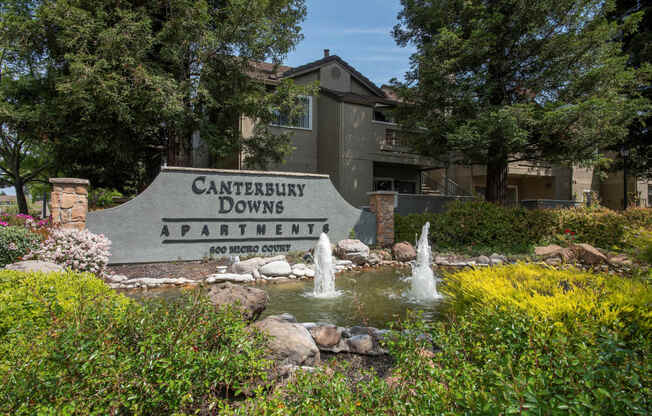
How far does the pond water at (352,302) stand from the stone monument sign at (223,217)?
2620 mm

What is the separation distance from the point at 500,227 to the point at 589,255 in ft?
11.7

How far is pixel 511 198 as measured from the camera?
89.5 ft

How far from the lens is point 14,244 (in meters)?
7.57

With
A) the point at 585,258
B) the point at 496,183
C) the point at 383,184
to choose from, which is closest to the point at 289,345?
the point at 585,258

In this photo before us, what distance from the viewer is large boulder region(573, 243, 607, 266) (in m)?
9.51

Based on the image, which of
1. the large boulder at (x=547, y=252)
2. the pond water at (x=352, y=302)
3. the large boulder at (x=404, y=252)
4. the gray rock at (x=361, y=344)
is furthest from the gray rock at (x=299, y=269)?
the large boulder at (x=547, y=252)

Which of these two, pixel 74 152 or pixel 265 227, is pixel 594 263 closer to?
pixel 265 227

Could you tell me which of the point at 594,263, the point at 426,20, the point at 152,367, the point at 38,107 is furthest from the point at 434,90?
the point at 38,107

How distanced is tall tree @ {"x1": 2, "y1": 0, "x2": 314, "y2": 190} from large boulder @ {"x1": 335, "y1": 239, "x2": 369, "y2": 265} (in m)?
6.34

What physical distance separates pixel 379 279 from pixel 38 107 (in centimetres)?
1525

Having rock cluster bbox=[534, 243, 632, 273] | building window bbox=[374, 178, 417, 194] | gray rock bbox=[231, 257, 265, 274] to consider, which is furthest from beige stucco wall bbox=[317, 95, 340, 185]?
rock cluster bbox=[534, 243, 632, 273]

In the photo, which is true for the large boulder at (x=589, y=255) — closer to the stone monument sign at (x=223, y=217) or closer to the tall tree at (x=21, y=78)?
the stone monument sign at (x=223, y=217)

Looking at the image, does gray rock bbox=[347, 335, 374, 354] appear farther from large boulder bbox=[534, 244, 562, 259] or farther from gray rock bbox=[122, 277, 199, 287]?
large boulder bbox=[534, 244, 562, 259]

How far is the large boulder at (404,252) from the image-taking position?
11.9 metres
